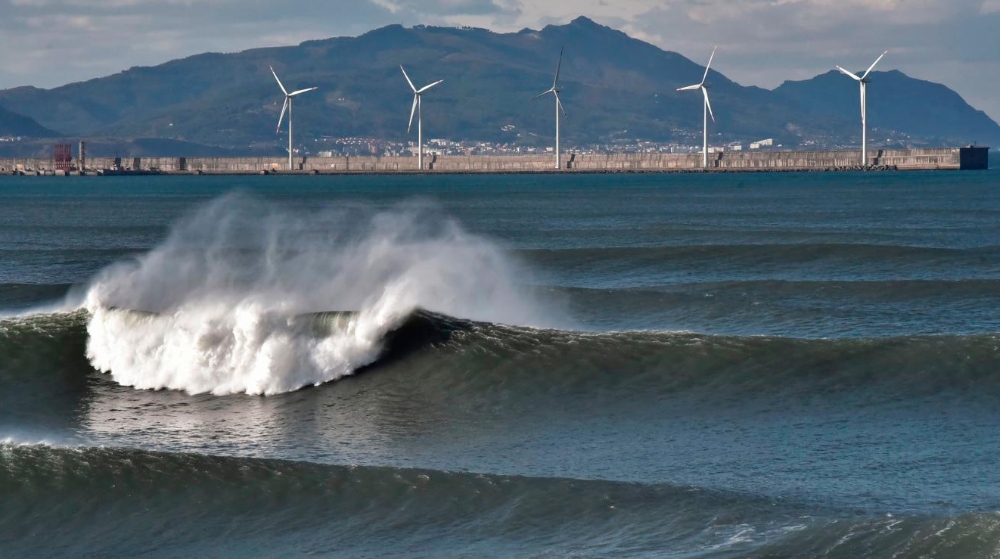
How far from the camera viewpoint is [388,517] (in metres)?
14.5

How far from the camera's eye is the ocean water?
45.8 feet

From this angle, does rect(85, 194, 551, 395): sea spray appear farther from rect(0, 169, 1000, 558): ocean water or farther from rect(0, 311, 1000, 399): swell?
rect(0, 311, 1000, 399): swell

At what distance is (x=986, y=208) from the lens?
77375 mm

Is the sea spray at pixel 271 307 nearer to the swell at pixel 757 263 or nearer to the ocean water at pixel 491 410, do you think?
the ocean water at pixel 491 410

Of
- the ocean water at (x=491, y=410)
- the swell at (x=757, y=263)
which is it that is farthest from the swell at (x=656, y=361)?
the swell at (x=757, y=263)

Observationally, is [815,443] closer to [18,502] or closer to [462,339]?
[462,339]

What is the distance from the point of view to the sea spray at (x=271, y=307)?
2186 cm

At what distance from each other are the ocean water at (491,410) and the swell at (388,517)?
37 millimetres

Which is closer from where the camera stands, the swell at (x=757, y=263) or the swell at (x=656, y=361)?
the swell at (x=656, y=361)

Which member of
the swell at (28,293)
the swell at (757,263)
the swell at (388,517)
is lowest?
the swell at (388,517)

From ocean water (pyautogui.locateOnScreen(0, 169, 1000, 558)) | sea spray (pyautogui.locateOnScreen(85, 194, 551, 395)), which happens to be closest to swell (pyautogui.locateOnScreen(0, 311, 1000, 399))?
ocean water (pyautogui.locateOnScreen(0, 169, 1000, 558))

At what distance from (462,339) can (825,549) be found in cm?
1120

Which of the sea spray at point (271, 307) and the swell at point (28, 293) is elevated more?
the sea spray at point (271, 307)

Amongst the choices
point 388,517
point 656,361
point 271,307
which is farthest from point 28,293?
point 388,517
